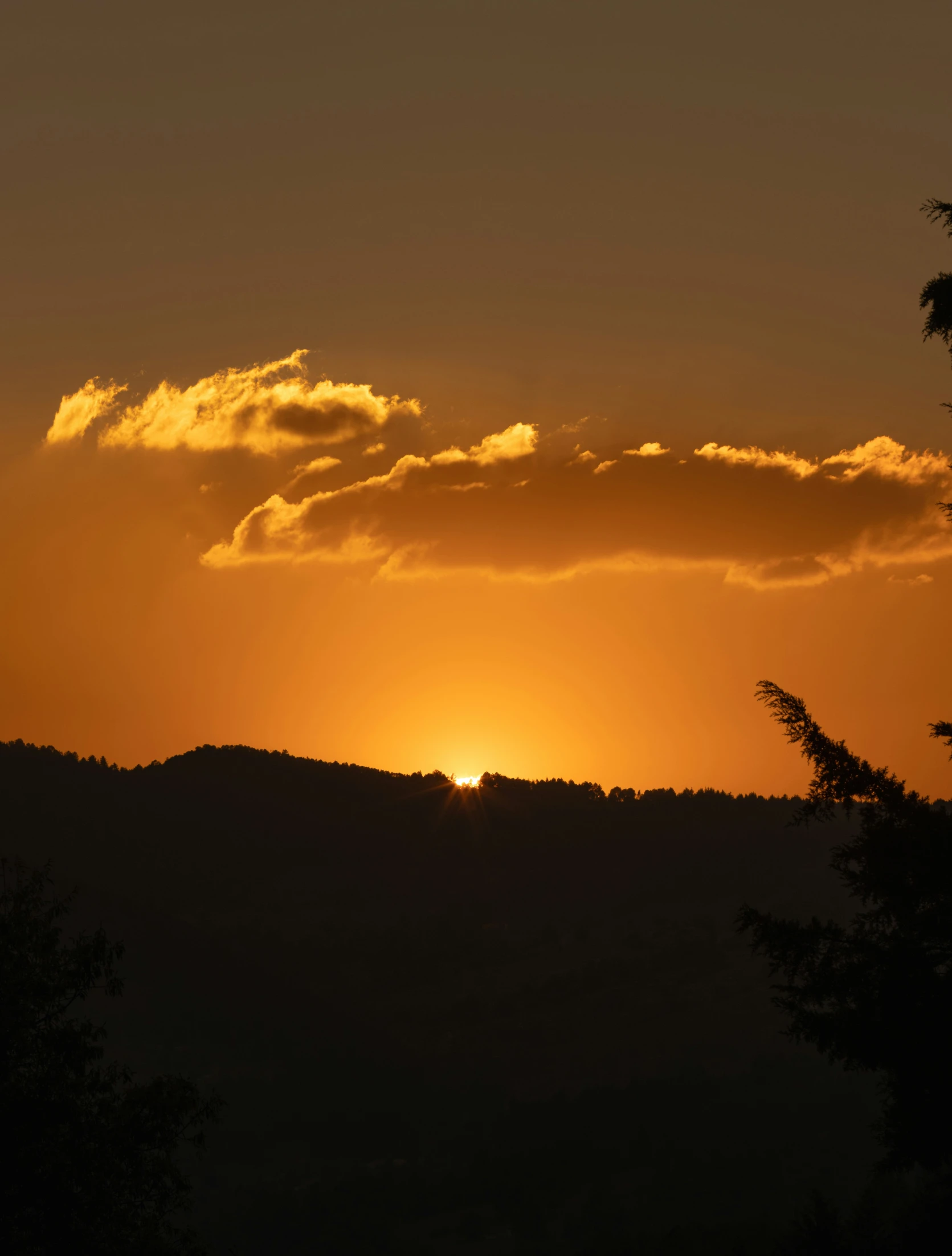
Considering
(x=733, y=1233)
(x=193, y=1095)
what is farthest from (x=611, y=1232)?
(x=193, y=1095)

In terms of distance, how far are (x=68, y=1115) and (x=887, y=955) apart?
14615mm

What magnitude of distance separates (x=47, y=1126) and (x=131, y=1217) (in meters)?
2.68

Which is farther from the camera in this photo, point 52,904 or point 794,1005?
point 52,904

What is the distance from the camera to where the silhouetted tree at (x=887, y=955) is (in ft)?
53.7

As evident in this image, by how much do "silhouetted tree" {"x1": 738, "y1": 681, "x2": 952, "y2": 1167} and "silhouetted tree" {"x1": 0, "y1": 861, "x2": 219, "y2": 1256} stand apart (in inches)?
492

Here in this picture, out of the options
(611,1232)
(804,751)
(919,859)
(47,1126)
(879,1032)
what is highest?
(804,751)

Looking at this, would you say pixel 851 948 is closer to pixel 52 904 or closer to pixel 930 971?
pixel 930 971

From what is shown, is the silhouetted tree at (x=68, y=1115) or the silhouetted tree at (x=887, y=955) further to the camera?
the silhouetted tree at (x=68, y=1115)

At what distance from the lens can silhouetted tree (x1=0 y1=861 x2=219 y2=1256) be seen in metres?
21.3

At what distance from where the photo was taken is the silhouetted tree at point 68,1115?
21.3 metres

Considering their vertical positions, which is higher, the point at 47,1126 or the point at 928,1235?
the point at 47,1126

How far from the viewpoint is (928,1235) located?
57.8 feet

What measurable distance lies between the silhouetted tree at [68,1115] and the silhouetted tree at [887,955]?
12.5 m

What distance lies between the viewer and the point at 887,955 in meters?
16.7
